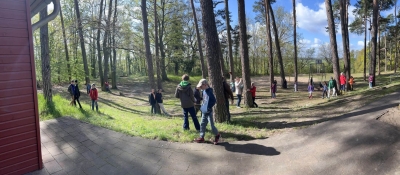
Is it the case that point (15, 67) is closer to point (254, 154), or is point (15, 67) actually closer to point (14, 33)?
point (14, 33)

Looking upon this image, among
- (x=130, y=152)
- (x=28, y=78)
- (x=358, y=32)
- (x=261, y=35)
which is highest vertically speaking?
(x=261, y=35)

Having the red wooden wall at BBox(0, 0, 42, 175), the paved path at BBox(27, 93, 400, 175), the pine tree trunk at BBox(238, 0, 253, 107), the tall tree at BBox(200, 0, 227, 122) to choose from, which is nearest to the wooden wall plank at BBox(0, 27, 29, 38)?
the red wooden wall at BBox(0, 0, 42, 175)

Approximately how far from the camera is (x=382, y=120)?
439 cm

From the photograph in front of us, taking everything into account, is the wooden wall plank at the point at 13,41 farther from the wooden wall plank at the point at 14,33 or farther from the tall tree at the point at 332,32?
the tall tree at the point at 332,32

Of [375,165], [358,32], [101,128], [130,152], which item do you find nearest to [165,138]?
[130,152]

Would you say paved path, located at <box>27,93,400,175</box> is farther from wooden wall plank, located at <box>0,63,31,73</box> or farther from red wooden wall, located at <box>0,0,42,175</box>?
wooden wall plank, located at <box>0,63,31,73</box>

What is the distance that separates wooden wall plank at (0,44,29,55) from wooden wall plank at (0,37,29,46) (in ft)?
0.16

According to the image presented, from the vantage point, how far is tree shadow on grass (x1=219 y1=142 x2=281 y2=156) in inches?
169

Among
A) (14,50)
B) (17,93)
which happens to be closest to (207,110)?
(17,93)

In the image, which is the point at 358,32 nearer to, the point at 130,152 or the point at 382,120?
the point at 382,120

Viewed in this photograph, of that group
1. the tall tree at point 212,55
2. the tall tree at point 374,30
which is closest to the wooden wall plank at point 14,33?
the tall tree at point 212,55

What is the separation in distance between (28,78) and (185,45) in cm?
3575

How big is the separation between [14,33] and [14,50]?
0.28 meters

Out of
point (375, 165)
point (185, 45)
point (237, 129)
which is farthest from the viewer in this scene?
point (185, 45)
